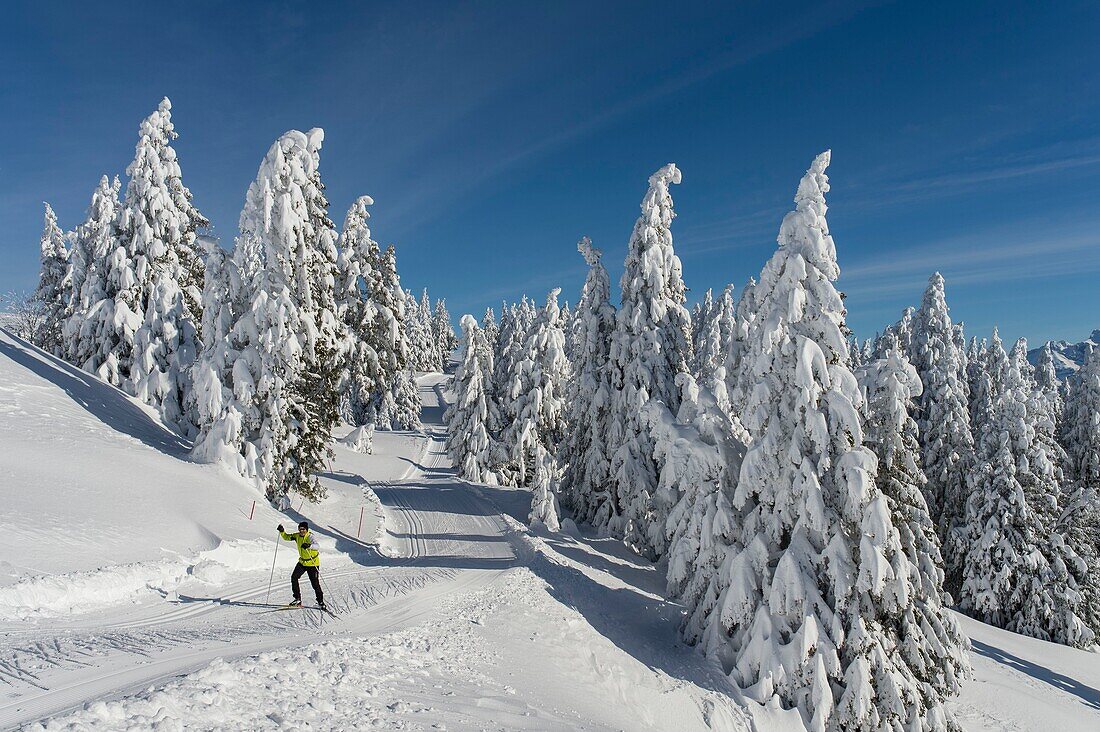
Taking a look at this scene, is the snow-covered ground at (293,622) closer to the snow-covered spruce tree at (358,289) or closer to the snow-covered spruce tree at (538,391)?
the snow-covered spruce tree at (538,391)

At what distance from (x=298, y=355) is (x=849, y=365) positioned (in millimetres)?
16582

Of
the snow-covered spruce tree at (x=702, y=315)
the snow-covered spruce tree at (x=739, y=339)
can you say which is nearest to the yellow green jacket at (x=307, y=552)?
the snow-covered spruce tree at (x=739, y=339)

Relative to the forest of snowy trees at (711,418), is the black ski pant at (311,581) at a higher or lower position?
lower

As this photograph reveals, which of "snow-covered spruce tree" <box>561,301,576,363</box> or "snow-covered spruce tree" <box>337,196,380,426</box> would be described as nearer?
"snow-covered spruce tree" <box>561,301,576,363</box>

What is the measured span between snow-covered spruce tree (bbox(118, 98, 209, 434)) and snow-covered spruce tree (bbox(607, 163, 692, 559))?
1812cm

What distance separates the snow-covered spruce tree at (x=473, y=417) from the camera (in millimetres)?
35344

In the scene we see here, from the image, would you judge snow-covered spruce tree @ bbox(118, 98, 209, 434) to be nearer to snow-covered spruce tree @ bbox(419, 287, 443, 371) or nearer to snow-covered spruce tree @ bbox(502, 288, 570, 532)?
snow-covered spruce tree @ bbox(502, 288, 570, 532)

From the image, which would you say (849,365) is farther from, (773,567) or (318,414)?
(318,414)

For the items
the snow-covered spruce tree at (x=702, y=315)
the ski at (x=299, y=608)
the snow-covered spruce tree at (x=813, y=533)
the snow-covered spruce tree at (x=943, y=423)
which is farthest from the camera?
the snow-covered spruce tree at (x=702, y=315)

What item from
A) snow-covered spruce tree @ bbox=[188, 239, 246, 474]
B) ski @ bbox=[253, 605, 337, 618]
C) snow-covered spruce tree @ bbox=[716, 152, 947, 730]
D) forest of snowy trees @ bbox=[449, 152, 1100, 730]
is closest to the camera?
ski @ bbox=[253, 605, 337, 618]

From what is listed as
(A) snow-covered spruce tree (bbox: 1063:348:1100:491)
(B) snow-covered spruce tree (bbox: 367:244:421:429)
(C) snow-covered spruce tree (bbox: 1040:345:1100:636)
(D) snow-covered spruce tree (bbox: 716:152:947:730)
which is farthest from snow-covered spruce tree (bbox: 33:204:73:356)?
(A) snow-covered spruce tree (bbox: 1063:348:1100:491)

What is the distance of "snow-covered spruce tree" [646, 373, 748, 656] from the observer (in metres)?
14.5

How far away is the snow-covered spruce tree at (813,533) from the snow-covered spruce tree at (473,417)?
2318 centimetres

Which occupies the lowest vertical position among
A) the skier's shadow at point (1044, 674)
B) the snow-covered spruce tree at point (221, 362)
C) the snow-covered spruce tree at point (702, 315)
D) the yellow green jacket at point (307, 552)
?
the skier's shadow at point (1044, 674)
